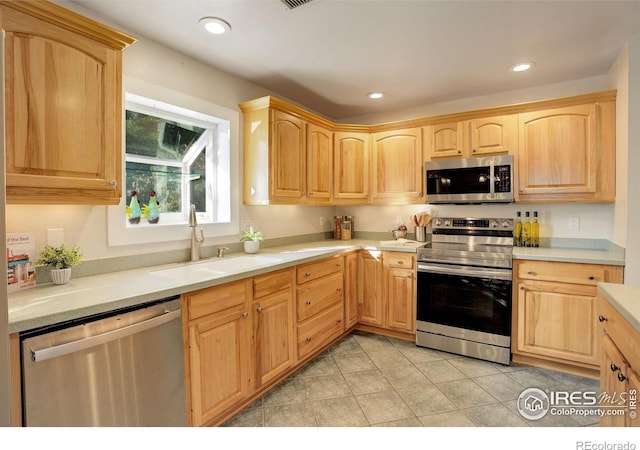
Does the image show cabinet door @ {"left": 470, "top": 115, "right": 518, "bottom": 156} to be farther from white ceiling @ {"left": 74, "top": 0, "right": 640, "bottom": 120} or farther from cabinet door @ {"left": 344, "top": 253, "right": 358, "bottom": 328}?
cabinet door @ {"left": 344, "top": 253, "right": 358, "bottom": 328}

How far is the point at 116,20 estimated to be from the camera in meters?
1.92

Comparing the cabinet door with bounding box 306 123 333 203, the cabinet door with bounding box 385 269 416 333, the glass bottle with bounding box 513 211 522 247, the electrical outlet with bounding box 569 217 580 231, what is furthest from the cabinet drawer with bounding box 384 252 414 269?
the electrical outlet with bounding box 569 217 580 231

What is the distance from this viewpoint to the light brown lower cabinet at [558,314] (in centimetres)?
238

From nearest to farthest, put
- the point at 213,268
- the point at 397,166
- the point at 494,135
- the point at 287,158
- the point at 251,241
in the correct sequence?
1. the point at 213,268
2. the point at 251,241
3. the point at 287,158
4. the point at 494,135
5. the point at 397,166

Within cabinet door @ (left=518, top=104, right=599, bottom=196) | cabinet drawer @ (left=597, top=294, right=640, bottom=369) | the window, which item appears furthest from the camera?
cabinet door @ (left=518, top=104, right=599, bottom=196)

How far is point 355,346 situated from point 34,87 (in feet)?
9.26

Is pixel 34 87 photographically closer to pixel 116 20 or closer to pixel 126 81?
pixel 126 81

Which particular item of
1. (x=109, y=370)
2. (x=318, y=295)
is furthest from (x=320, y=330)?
(x=109, y=370)

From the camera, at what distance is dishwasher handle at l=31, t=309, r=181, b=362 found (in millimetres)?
1183

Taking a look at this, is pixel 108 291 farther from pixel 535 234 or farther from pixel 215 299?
pixel 535 234

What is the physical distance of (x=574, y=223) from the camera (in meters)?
2.90

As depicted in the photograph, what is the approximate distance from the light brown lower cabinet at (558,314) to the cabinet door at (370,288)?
1.15 meters

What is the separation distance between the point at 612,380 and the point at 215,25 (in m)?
2.71

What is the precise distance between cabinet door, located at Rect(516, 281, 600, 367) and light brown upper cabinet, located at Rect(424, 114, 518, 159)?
1.24 metres
